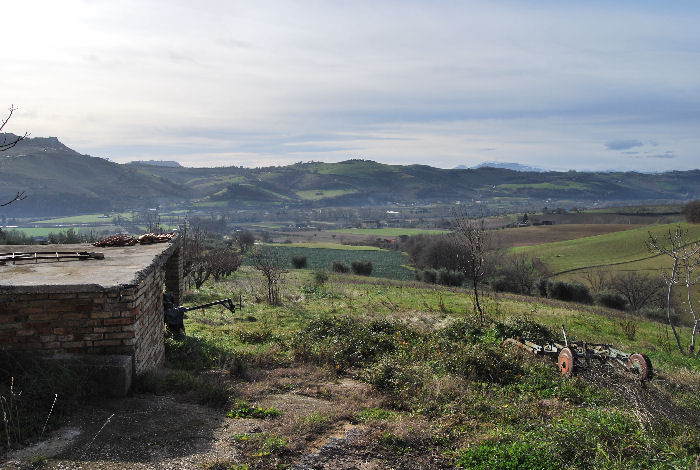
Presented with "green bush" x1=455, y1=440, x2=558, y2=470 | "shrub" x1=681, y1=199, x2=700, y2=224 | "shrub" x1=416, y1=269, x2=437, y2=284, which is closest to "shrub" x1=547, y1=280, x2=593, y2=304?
"shrub" x1=416, y1=269, x2=437, y2=284

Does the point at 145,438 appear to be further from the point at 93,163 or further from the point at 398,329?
the point at 93,163

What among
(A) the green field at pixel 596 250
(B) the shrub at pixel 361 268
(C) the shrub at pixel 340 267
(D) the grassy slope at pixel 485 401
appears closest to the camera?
(D) the grassy slope at pixel 485 401

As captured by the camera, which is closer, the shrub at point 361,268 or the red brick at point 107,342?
the red brick at point 107,342

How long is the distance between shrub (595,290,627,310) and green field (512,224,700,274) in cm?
1090

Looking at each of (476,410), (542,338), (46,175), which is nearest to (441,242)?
(542,338)

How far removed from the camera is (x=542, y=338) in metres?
11.5

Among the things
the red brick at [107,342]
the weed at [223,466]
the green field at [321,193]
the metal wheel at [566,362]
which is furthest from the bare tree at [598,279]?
the green field at [321,193]

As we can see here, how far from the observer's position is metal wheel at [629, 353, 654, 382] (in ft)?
28.1

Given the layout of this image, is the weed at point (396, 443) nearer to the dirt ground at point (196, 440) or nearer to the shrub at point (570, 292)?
the dirt ground at point (196, 440)

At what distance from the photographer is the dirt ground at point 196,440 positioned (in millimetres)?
4539

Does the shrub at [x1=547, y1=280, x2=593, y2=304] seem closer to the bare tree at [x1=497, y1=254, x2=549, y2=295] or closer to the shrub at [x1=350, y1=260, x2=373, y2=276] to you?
the bare tree at [x1=497, y1=254, x2=549, y2=295]

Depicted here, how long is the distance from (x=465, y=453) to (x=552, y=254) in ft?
159

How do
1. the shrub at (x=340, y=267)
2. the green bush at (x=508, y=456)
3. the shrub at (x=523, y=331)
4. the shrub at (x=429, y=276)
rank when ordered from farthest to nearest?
1. the shrub at (x=340, y=267)
2. the shrub at (x=429, y=276)
3. the shrub at (x=523, y=331)
4. the green bush at (x=508, y=456)

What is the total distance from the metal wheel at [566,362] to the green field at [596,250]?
3664 centimetres
